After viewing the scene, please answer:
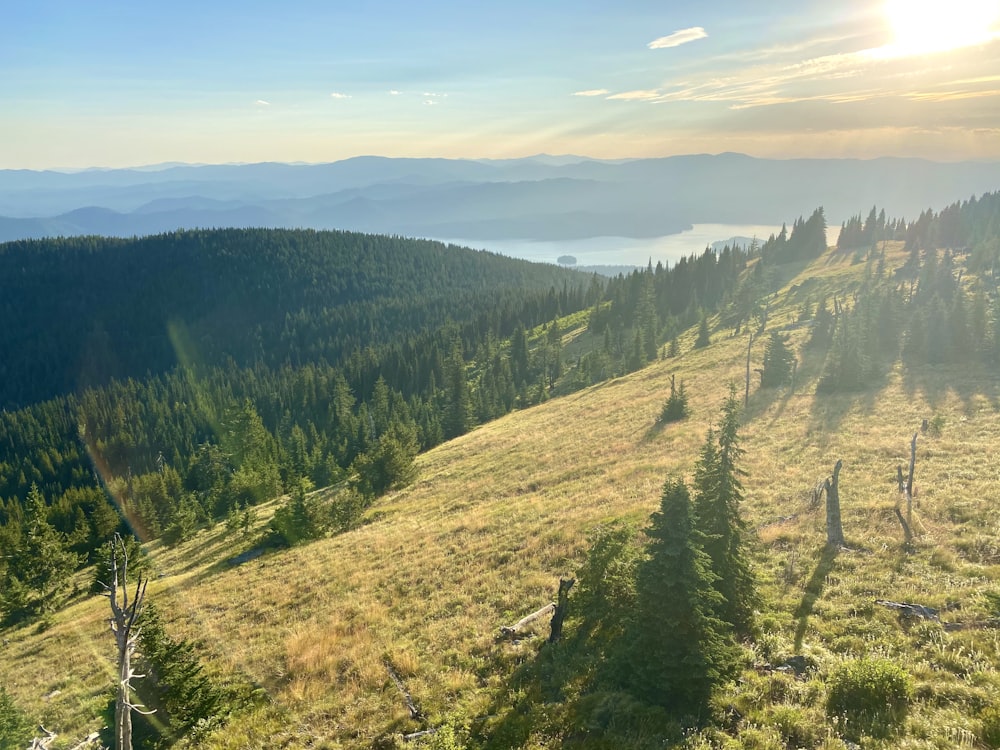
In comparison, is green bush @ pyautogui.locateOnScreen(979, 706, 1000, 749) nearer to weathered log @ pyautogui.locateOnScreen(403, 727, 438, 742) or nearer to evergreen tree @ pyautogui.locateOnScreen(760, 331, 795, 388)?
weathered log @ pyautogui.locateOnScreen(403, 727, 438, 742)

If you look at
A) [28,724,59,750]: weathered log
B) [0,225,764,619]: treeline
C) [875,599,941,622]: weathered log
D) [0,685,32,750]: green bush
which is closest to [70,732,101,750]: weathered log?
[28,724,59,750]: weathered log

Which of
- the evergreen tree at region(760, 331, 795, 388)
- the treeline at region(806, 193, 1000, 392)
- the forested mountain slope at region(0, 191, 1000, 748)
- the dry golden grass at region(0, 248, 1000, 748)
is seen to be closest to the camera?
the forested mountain slope at region(0, 191, 1000, 748)

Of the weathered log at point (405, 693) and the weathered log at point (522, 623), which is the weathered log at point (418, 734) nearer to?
the weathered log at point (405, 693)

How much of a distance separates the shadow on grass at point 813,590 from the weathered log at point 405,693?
31.1 ft

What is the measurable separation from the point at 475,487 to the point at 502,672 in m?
24.1

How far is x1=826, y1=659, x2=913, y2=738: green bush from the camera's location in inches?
368

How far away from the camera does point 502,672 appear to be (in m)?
13.9

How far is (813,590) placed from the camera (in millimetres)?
15047

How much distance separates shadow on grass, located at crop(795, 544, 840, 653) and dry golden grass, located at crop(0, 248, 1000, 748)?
0.26 ft

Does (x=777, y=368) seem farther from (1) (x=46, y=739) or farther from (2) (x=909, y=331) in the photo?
(1) (x=46, y=739)

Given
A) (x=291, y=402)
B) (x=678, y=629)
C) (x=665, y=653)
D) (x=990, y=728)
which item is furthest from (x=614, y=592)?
(x=291, y=402)

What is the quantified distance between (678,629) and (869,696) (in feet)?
12.0

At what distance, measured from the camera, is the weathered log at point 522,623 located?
15711 millimetres

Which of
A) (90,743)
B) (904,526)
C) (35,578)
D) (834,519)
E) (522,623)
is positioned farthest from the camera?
(35,578)
